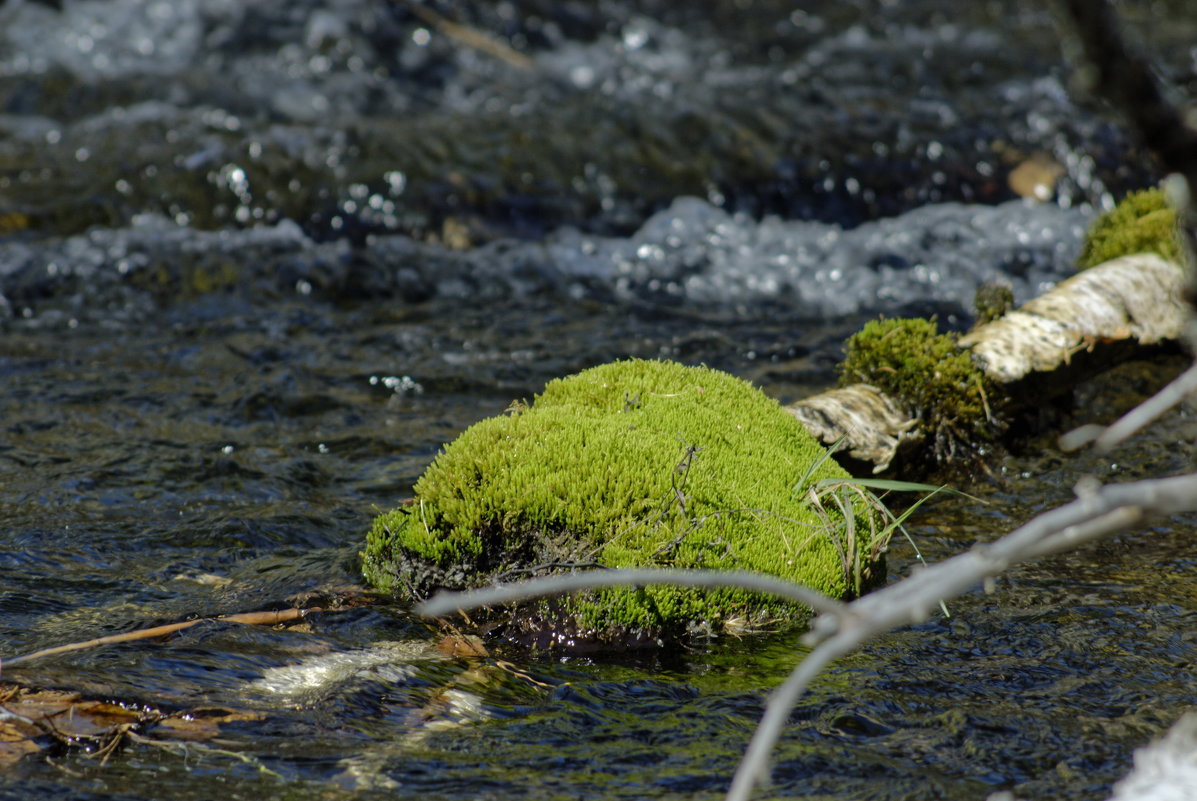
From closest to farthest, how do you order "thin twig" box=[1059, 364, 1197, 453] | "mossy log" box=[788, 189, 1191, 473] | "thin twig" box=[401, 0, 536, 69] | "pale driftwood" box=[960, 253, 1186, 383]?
"thin twig" box=[1059, 364, 1197, 453]
"mossy log" box=[788, 189, 1191, 473]
"pale driftwood" box=[960, 253, 1186, 383]
"thin twig" box=[401, 0, 536, 69]

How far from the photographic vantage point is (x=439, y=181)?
1131 centimetres

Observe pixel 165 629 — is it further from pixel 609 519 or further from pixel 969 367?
pixel 969 367

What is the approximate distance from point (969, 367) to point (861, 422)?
0.91 meters

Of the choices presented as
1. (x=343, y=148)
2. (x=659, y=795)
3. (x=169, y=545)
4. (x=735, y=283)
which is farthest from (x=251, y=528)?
(x=343, y=148)

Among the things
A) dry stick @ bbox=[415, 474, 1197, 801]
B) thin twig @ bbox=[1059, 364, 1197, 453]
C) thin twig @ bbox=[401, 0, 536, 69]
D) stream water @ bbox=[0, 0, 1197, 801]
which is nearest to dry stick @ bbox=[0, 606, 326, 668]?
stream water @ bbox=[0, 0, 1197, 801]

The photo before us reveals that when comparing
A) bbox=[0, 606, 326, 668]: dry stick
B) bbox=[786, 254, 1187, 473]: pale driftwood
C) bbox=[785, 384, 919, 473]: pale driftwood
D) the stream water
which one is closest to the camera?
the stream water

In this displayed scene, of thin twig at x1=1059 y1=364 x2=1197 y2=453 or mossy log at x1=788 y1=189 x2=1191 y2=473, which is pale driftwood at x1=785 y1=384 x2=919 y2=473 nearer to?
mossy log at x1=788 y1=189 x2=1191 y2=473

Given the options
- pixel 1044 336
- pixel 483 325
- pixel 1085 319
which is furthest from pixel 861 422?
pixel 483 325

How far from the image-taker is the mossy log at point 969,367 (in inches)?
233

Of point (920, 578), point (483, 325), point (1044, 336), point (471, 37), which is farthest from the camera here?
point (471, 37)

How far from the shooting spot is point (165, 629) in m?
4.10

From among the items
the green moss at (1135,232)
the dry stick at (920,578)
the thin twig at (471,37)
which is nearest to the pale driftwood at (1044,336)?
the green moss at (1135,232)

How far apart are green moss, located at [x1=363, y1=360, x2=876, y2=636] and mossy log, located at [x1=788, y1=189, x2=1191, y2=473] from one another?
1.16 m

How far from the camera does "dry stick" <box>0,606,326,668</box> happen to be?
3.83 metres
